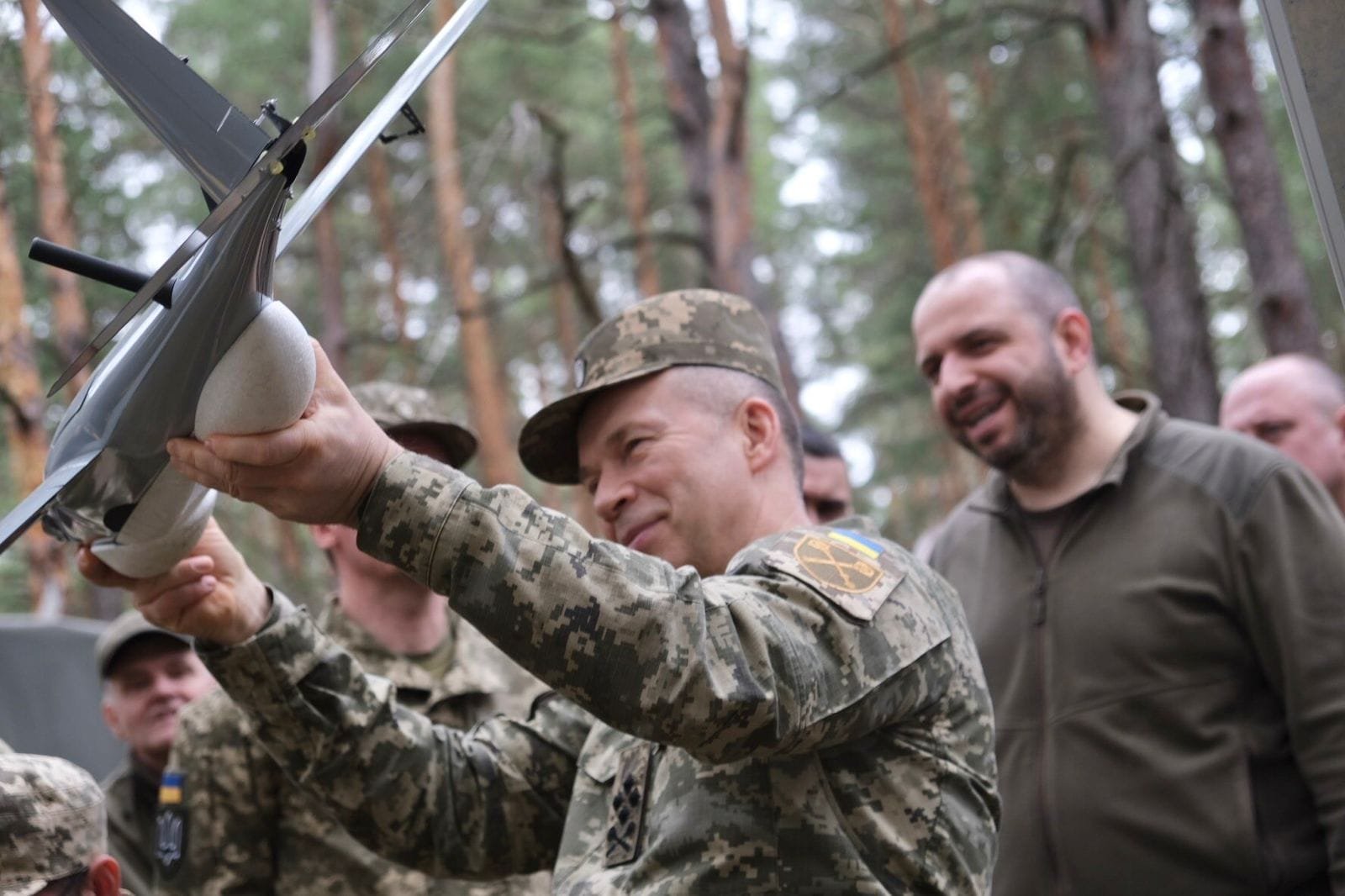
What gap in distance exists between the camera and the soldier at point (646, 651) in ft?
6.38

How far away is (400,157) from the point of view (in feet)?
60.0

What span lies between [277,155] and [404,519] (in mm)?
497

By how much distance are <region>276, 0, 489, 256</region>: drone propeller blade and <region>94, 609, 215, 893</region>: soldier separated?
358cm

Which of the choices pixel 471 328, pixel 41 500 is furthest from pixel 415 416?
pixel 471 328

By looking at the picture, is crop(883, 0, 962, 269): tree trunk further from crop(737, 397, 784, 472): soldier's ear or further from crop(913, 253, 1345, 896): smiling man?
crop(737, 397, 784, 472): soldier's ear

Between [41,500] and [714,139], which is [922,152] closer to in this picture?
[714,139]

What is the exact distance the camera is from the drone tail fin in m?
1.83

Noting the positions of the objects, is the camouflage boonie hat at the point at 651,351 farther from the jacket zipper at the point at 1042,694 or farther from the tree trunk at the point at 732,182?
the tree trunk at the point at 732,182

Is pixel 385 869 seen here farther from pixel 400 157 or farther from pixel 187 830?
pixel 400 157

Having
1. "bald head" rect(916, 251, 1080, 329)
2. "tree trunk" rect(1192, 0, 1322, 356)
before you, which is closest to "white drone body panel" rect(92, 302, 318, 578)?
"bald head" rect(916, 251, 1080, 329)

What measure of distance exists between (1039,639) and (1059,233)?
503 inches

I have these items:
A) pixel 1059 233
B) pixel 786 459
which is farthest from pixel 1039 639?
pixel 1059 233

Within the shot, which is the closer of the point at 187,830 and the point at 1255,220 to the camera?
the point at 187,830

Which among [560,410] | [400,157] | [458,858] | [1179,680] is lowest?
[1179,680]
